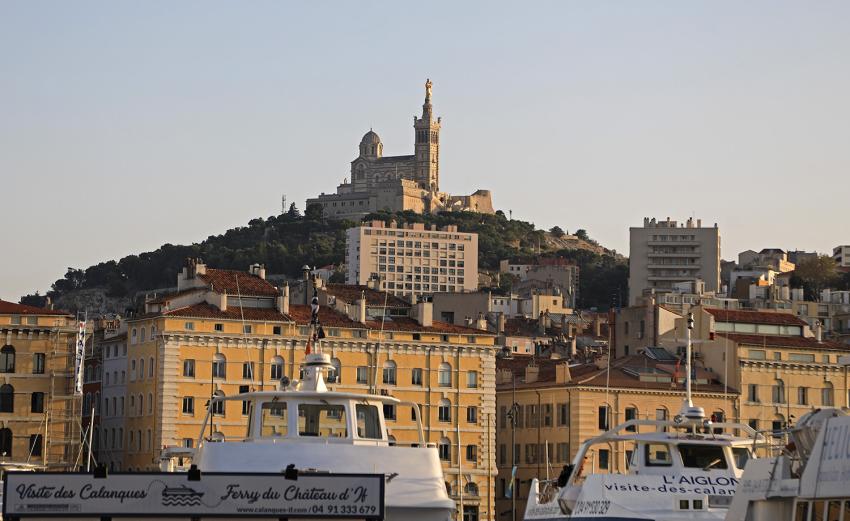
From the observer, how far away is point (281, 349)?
98938 mm

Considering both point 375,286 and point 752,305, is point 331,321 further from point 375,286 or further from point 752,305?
point 752,305

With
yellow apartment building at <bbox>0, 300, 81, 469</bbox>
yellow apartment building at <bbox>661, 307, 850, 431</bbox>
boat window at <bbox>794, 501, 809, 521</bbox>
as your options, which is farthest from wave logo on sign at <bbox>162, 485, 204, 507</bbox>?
yellow apartment building at <bbox>661, 307, 850, 431</bbox>

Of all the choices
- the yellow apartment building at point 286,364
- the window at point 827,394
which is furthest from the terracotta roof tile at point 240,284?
the window at point 827,394

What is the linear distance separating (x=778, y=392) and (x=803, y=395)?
55.3 inches

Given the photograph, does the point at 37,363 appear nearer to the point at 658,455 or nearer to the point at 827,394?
the point at 827,394

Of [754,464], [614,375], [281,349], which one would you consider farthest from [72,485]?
[614,375]

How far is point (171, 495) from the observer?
33.8 metres

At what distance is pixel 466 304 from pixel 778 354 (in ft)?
188

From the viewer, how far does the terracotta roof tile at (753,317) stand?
110 metres

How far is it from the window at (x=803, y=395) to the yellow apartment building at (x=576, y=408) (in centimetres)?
395

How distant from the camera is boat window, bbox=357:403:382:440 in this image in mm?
42781

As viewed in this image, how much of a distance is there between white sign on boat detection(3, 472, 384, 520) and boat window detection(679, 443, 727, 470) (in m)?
15.2

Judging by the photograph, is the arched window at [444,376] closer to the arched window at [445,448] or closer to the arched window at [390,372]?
the arched window at [390,372]

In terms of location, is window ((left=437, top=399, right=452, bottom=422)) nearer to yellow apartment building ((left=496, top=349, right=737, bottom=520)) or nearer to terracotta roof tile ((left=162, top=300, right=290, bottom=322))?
yellow apartment building ((left=496, top=349, right=737, bottom=520))
